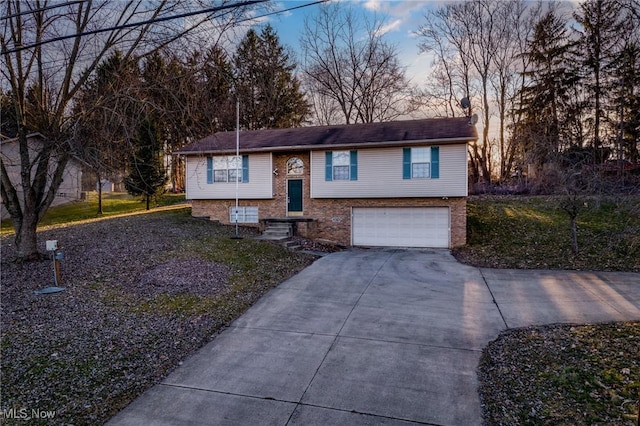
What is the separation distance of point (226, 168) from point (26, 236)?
8.41 meters

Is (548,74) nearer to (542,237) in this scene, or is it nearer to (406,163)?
(542,237)

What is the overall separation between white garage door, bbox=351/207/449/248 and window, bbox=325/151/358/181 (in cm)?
149

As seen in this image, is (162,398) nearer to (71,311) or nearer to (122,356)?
(122,356)

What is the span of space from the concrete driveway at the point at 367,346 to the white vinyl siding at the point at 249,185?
7.17 metres

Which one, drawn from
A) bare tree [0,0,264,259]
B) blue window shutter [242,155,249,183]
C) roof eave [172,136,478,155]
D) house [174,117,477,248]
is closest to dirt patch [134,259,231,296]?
bare tree [0,0,264,259]

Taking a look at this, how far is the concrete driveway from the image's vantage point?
4164mm

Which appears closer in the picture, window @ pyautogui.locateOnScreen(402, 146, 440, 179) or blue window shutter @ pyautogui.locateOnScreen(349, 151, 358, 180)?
window @ pyautogui.locateOnScreen(402, 146, 440, 179)

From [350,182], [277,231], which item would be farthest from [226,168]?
[350,182]

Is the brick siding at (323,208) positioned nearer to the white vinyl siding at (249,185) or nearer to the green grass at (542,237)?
the white vinyl siding at (249,185)

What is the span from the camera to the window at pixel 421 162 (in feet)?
47.0

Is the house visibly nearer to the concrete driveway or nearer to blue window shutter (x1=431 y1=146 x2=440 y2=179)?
blue window shutter (x1=431 y1=146 x2=440 y2=179)

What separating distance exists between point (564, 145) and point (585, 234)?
325 cm

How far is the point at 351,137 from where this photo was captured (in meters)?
15.8

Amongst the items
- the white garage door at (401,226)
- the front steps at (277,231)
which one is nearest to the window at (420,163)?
the white garage door at (401,226)
